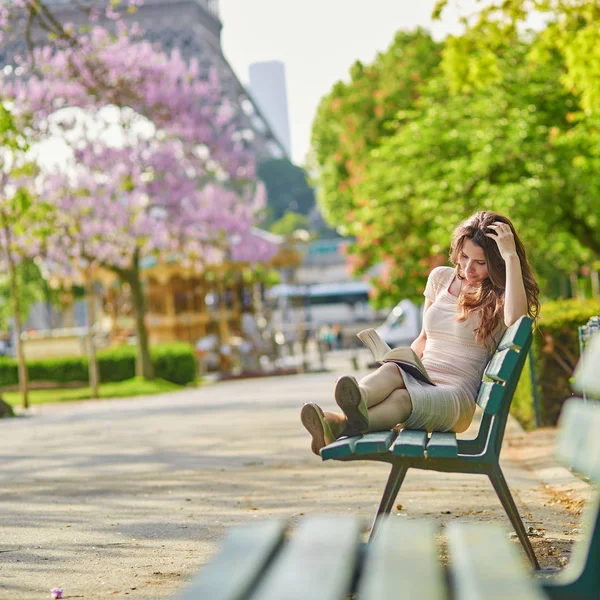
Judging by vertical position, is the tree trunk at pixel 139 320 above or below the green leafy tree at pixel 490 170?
below

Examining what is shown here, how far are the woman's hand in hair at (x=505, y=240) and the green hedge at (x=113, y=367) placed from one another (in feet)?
84.6

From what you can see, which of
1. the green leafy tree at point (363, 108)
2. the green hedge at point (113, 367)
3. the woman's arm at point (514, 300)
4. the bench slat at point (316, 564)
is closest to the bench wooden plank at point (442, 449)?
the woman's arm at point (514, 300)

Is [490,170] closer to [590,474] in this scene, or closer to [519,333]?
[519,333]

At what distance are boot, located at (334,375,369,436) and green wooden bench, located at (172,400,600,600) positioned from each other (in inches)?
78.5

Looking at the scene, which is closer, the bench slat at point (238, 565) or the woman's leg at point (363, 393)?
the bench slat at point (238, 565)

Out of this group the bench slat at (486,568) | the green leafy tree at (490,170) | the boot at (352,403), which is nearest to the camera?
the bench slat at (486,568)

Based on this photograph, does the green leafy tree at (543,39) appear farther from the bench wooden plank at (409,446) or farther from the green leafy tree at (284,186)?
the green leafy tree at (284,186)

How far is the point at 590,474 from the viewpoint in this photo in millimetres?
3508

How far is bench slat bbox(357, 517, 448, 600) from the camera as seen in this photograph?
2.12m

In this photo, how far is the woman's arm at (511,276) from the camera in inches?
207

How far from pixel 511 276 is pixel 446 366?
19.2 inches

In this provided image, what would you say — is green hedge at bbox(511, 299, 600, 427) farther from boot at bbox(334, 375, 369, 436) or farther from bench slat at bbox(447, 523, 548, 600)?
bench slat at bbox(447, 523, 548, 600)

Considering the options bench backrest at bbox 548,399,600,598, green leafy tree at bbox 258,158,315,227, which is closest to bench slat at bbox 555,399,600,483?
bench backrest at bbox 548,399,600,598

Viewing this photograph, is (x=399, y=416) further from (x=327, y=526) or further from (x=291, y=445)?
(x=291, y=445)
